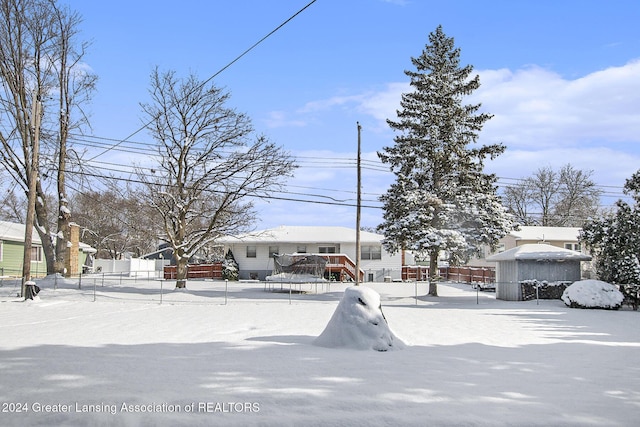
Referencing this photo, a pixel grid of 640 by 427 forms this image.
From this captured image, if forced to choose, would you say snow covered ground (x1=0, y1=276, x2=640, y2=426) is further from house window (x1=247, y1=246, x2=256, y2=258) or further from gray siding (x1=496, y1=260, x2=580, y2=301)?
house window (x1=247, y1=246, x2=256, y2=258)

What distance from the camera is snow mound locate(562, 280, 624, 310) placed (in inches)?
902

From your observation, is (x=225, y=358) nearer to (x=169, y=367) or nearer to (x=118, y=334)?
(x=169, y=367)

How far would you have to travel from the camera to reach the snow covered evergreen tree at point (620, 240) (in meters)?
24.3

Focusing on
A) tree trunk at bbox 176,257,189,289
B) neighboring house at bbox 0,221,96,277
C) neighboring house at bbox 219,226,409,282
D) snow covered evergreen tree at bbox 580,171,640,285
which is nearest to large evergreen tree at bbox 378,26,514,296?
snow covered evergreen tree at bbox 580,171,640,285

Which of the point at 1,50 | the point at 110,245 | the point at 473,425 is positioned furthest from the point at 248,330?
the point at 110,245

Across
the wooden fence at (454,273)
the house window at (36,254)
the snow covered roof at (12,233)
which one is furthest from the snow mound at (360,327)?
the house window at (36,254)

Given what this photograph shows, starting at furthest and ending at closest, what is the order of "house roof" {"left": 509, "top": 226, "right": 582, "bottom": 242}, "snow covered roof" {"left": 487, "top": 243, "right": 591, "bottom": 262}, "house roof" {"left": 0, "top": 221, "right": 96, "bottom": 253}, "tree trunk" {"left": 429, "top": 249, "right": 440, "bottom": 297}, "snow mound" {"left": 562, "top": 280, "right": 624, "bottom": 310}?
1. "house roof" {"left": 509, "top": 226, "right": 582, "bottom": 242}
2. "house roof" {"left": 0, "top": 221, "right": 96, "bottom": 253}
3. "tree trunk" {"left": 429, "top": 249, "right": 440, "bottom": 297}
4. "snow covered roof" {"left": 487, "top": 243, "right": 591, "bottom": 262}
5. "snow mound" {"left": 562, "top": 280, "right": 624, "bottom": 310}

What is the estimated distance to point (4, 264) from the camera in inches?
1614

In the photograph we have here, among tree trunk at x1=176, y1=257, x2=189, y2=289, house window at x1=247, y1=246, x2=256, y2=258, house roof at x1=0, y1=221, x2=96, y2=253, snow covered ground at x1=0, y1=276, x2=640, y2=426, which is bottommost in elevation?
snow covered ground at x1=0, y1=276, x2=640, y2=426

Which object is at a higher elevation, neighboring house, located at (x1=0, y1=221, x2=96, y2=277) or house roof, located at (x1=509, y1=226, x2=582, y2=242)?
house roof, located at (x1=509, y1=226, x2=582, y2=242)

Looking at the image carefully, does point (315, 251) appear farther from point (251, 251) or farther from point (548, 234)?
point (548, 234)

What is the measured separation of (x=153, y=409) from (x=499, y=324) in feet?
44.3

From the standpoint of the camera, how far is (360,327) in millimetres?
11094

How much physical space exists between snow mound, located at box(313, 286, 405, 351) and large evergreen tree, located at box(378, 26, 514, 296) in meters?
18.2
